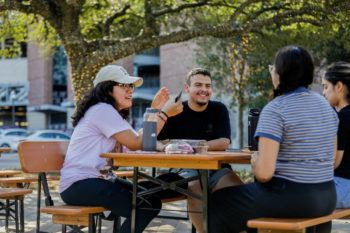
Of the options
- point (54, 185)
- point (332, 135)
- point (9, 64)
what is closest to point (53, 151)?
point (332, 135)

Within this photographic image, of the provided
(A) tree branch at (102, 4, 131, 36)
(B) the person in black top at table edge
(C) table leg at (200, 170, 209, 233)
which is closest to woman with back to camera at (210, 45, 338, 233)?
(C) table leg at (200, 170, 209, 233)

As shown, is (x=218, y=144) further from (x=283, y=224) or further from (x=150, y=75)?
(x=150, y=75)

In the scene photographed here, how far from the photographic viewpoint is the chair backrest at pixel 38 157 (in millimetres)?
5035

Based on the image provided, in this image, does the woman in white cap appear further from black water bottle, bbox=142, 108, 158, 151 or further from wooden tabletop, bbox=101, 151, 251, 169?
wooden tabletop, bbox=101, 151, 251, 169

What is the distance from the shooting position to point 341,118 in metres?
4.44

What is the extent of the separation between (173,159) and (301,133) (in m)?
0.81

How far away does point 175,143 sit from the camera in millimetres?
4312

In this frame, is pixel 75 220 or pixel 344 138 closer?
pixel 344 138

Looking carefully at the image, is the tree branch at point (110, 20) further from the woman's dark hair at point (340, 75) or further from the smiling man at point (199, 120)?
the woman's dark hair at point (340, 75)

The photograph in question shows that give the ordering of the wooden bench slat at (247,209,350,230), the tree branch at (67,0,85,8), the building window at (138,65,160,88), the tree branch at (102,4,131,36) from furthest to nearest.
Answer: the building window at (138,65,160,88), the tree branch at (102,4,131,36), the tree branch at (67,0,85,8), the wooden bench slat at (247,209,350,230)

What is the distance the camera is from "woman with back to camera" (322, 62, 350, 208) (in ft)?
14.5

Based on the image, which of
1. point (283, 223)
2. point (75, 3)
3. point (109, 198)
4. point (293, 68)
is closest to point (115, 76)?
point (109, 198)

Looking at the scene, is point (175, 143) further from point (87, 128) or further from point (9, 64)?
point (9, 64)

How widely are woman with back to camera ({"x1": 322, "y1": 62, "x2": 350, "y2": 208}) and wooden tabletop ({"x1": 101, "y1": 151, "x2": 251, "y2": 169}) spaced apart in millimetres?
689
